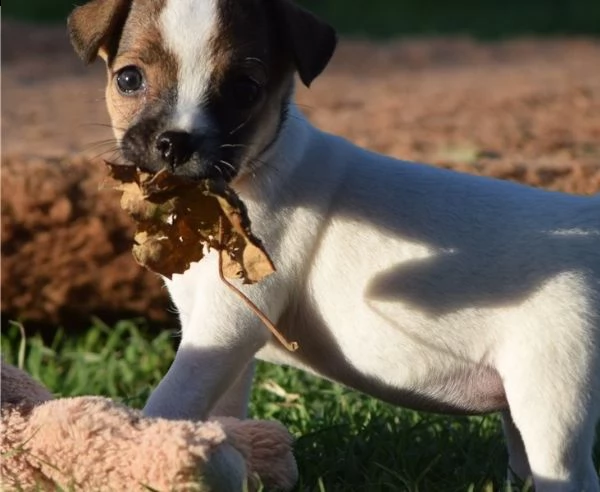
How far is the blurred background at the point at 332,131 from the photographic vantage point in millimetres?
4559

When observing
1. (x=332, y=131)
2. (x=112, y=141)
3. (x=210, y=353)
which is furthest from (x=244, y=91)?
(x=332, y=131)

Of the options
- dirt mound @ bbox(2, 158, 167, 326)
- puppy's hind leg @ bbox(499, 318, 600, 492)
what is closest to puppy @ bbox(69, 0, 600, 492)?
puppy's hind leg @ bbox(499, 318, 600, 492)

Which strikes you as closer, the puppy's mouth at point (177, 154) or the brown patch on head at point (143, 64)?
the puppy's mouth at point (177, 154)

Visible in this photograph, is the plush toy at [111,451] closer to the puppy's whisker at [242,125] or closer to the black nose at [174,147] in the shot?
the black nose at [174,147]

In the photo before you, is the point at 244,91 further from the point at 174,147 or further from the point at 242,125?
the point at 174,147

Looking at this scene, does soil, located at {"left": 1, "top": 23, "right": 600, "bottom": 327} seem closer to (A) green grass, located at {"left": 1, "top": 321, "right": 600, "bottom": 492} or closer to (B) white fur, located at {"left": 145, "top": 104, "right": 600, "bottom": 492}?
(A) green grass, located at {"left": 1, "top": 321, "right": 600, "bottom": 492}

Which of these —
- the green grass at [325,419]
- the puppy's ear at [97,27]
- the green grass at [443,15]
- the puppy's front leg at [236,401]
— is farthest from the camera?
the green grass at [443,15]

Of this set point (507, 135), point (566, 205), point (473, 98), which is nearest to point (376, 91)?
point (473, 98)

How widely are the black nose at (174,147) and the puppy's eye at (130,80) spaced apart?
30 centimetres

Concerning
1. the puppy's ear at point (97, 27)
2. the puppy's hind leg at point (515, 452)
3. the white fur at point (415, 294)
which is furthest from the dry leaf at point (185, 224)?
the puppy's hind leg at point (515, 452)

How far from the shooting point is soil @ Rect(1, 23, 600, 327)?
633 centimetres

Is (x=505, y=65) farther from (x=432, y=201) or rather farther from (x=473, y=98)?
(x=432, y=201)

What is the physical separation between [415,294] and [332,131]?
3814 mm

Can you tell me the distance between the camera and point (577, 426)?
3842 mm
